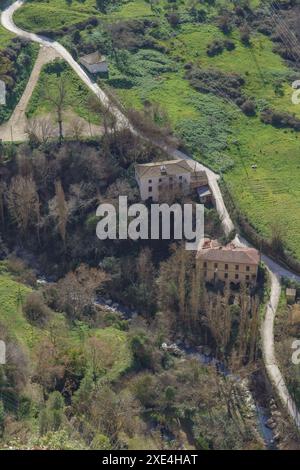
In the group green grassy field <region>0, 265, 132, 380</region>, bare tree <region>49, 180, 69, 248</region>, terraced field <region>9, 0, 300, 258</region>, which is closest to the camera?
green grassy field <region>0, 265, 132, 380</region>

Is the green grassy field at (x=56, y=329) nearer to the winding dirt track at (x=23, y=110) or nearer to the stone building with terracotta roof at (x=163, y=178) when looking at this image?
the stone building with terracotta roof at (x=163, y=178)

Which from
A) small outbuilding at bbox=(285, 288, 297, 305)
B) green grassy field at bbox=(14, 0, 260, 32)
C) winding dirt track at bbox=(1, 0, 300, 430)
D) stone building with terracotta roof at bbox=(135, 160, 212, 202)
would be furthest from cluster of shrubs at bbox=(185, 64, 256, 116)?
small outbuilding at bbox=(285, 288, 297, 305)

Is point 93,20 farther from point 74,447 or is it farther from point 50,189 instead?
point 74,447

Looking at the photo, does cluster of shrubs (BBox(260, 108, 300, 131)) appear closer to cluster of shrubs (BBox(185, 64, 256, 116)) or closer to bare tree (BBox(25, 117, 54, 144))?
cluster of shrubs (BBox(185, 64, 256, 116))

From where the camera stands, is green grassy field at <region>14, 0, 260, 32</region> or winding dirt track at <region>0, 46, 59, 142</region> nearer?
winding dirt track at <region>0, 46, 59, 142</region>

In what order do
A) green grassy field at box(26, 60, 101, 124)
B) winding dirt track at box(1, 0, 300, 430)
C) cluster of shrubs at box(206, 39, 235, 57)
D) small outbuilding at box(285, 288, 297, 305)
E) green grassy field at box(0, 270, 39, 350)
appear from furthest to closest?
cluster of shrubs at box(206, 39, 235, 57) → green grassy field at box(26, 60, 101, 124) → small outbuilding at box(285, 288, 297, 305) → green grassy field at box(0, 270, 39, 350) → winding dirt track at box(1, 0, 300, 430)

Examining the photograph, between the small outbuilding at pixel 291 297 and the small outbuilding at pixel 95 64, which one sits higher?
the small outbuilding at pixel 95 64

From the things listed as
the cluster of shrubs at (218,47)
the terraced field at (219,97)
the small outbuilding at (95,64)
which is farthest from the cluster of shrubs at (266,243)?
the cluster of shrubs at (218,47)

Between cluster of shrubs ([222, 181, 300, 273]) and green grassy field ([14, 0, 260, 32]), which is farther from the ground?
green grassy field ([14, 0, 260, 32])
